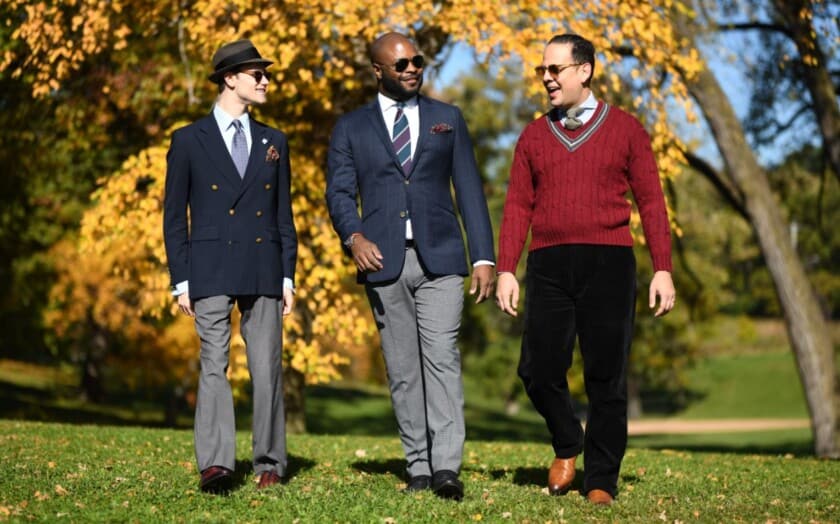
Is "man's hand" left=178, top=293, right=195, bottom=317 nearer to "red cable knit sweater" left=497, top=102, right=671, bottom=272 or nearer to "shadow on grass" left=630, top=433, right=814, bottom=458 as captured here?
"red cable knit sweater" left=497, top=102, right=671, bottom=272

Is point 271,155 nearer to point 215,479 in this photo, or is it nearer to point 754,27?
point 215,479

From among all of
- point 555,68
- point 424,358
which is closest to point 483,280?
point 424,358

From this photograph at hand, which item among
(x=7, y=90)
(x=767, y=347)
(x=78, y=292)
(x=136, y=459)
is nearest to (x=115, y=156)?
(x=7, y=90)

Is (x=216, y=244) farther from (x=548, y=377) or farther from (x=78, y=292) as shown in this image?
(x=78, y=292)

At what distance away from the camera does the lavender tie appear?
20.1 ft

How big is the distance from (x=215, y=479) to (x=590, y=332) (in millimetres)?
2290

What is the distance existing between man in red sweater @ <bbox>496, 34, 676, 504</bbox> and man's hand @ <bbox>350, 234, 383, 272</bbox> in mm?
717

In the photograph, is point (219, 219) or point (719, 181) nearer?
point (219, 219)

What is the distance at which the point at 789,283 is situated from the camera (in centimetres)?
1494

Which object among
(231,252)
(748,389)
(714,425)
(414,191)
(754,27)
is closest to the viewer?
(414,191)

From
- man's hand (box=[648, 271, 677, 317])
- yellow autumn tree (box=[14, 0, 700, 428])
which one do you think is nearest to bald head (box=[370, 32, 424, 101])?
man's hand (box=[648, 271, 677, 317])

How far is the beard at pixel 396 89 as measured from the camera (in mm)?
5852

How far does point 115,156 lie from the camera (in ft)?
58.2

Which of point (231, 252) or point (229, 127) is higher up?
point (229, 127)
